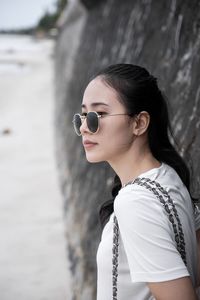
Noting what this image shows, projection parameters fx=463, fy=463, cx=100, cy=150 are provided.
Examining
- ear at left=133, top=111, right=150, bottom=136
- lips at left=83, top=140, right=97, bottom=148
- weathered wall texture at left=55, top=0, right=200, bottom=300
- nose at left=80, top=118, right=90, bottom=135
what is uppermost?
ear at left=133, top=111, right=150, bottom=136

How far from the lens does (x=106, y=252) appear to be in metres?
1.35

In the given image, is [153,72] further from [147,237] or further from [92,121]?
[147,237]

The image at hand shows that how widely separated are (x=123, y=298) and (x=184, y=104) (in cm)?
165

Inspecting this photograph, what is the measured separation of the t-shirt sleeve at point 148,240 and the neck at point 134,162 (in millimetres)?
229

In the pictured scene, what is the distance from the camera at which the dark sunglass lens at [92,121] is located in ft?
4.83

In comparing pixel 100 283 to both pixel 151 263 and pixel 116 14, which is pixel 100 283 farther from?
pixel 116 14

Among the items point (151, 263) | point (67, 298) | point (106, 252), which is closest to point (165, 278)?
point (151, 263)

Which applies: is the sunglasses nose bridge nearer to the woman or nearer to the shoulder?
the woman

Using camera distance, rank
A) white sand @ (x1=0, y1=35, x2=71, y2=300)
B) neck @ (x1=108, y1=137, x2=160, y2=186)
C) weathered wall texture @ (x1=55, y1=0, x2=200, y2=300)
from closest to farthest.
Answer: neck @ (x1=108, y1=137, x2=160, y2=186)
weathered wall texture @ (x1=55, y1=0, x2=200, y2=300)
white sand @ (x1=0, y1=35, x2=71, y2=300)

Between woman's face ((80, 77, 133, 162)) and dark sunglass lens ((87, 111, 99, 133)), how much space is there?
0.04 feet

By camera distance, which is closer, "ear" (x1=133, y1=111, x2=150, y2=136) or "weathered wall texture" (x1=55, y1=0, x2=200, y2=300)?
"ear" (x1=133, y1=111, x2=150, y2=136)

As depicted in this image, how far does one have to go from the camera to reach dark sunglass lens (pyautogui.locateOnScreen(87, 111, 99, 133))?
147 centimetres

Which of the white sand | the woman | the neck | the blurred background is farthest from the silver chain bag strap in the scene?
the white sand

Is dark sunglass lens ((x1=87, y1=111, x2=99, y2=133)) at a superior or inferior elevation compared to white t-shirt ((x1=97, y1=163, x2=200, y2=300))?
superior
